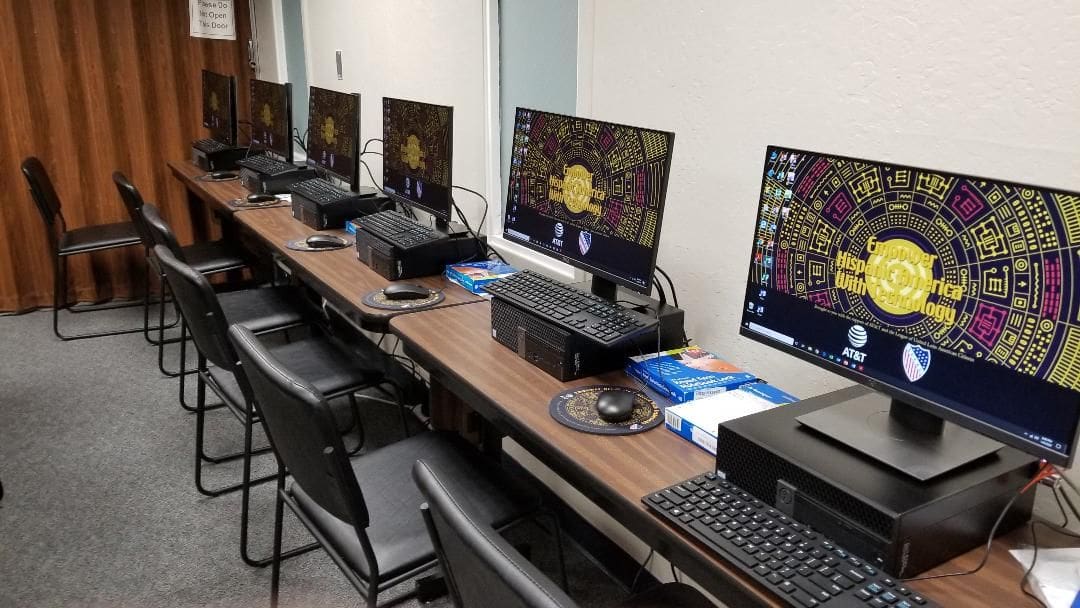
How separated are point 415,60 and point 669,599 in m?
2.39

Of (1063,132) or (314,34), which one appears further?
(314,34)

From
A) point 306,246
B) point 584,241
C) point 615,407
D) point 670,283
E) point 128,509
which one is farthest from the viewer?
point 306,246

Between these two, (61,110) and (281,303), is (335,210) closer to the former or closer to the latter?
(281,303)

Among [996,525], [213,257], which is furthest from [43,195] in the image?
[996,525]

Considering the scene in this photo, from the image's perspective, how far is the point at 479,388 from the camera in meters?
1.71

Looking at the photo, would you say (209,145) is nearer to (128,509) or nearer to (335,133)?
(335,133)

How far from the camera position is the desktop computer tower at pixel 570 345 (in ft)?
5.72

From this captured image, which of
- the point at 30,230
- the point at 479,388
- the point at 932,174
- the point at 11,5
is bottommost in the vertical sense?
the point at 30,230

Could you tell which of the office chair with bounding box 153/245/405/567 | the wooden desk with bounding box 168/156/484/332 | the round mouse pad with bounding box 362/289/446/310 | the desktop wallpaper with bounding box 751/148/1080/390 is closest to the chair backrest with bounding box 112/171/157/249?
the wooden desk with bounding box 168/156/484/332

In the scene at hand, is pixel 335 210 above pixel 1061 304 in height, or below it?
below

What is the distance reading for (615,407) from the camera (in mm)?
1550

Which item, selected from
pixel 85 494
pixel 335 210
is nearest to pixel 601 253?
pixel 335 210

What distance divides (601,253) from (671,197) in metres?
0.31

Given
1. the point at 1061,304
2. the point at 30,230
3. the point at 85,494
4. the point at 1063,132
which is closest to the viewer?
the point at 1061,304
